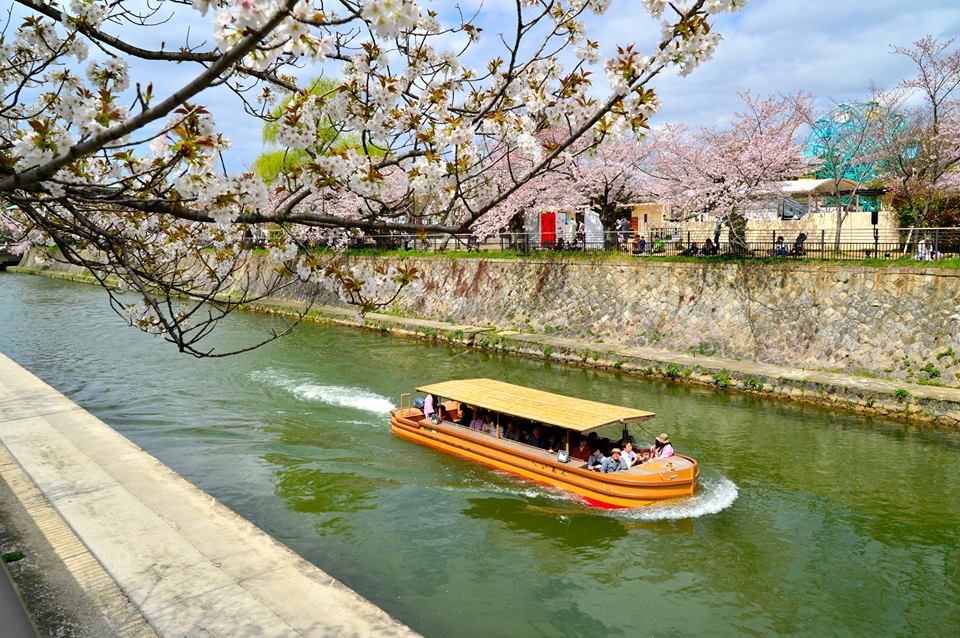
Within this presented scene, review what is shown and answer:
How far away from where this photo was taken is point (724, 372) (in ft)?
66.6

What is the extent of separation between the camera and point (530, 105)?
17.1ft

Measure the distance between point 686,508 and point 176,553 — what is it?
8.02 meters

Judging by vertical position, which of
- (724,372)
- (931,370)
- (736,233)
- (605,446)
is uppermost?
→ (736,233)

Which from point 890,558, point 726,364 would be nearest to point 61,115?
point 890,558

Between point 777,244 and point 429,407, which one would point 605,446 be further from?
point 777,244

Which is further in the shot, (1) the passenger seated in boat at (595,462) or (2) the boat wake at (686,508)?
(1) the passenger seated in boat at (595,462)

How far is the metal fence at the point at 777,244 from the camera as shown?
842 inches

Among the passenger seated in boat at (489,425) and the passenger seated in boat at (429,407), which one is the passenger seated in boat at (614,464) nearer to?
the passenger seated in boat at (489,425)

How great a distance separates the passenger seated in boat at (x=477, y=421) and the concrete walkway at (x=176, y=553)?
243 inches

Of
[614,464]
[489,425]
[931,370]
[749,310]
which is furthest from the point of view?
[749,310]

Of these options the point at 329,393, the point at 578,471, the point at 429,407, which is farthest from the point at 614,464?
the point at 329,393

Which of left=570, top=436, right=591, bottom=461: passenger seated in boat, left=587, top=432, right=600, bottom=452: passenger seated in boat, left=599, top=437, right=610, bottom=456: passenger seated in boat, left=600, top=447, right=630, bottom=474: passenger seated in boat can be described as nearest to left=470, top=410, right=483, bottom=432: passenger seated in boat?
left=570, top=436, right=591, bottom=461: passenger seated in boat

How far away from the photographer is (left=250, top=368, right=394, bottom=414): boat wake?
19.1m

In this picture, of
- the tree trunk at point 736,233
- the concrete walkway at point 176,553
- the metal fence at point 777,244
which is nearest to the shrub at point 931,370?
the metal fence at point 777,244
